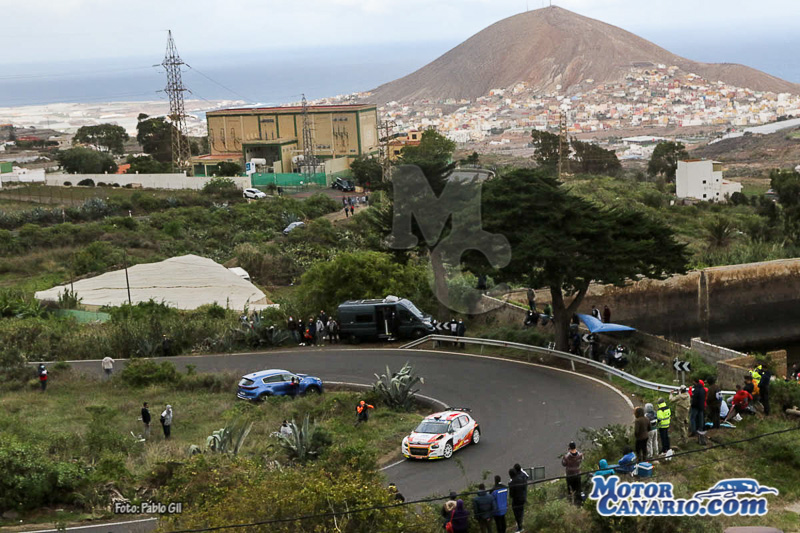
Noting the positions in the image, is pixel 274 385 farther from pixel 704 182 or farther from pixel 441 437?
pixel 704 182

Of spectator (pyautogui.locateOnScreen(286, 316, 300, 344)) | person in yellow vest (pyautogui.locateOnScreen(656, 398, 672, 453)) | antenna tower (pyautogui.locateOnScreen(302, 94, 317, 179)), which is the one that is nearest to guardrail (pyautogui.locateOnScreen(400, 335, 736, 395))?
spectator (pyautogui.locateOnScreen(286, 316, 300, 344))

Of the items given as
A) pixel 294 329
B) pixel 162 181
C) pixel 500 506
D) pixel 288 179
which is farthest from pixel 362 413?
pixel 288 179

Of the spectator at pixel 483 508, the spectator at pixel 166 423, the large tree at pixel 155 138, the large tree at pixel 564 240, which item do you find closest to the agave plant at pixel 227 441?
the spectator at pixel 166 423

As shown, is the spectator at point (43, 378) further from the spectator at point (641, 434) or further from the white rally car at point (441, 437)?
the spectator at point (641, 434)

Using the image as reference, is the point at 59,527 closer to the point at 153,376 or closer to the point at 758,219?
the point at 153,376

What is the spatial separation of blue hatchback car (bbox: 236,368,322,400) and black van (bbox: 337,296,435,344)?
6.14 m

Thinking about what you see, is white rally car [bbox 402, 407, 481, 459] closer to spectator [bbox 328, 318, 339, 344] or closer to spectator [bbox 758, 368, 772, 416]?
spectator [bbox 758, 368, 772, 416]

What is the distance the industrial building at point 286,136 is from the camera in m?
91.7

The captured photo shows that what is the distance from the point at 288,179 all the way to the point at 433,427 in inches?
2657

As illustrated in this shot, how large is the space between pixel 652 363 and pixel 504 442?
7280mm

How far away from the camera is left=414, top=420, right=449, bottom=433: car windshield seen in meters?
18.8

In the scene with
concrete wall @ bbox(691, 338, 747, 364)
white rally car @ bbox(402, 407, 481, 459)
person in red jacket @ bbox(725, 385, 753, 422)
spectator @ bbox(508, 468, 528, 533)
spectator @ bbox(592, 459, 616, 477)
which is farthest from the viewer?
concrete wall @ bbox(691, 338, 747, 364)

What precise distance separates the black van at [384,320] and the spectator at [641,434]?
14.8m

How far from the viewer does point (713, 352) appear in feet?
82.4
